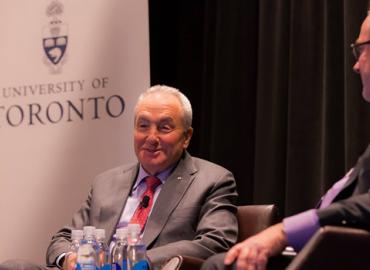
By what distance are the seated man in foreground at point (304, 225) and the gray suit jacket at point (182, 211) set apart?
2.64 ft

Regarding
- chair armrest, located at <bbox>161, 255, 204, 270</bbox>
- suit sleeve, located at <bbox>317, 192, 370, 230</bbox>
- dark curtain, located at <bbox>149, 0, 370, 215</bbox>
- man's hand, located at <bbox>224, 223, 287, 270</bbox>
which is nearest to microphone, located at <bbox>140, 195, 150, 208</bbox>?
chair armrest, located at <bbox>161, 255, 204, 270</bbox>

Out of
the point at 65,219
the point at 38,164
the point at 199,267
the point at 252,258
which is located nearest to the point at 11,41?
the point at 38,164

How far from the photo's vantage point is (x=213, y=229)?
3.15 meters

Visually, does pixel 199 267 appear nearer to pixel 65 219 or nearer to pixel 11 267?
pixel 11 267

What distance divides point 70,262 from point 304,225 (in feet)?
3.84

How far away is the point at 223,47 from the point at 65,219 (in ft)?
4.57

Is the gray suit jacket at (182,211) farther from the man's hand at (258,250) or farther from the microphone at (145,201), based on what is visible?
the man's hand at (258,250)

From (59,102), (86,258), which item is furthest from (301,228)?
(59,102)

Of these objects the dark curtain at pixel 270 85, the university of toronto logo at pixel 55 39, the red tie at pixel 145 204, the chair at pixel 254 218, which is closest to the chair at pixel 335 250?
the chair at pixel 254 218

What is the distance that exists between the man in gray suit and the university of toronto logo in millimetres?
1194

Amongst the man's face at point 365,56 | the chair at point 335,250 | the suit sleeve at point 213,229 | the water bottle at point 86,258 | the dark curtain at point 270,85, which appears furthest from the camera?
the dark curtain at point 270,85

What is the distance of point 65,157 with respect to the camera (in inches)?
178

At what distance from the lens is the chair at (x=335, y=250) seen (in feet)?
6.63

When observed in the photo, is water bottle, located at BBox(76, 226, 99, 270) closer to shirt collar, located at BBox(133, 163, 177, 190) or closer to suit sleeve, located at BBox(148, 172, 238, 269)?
suit sleeve, located at BBox(148, 172, 238, 269)
